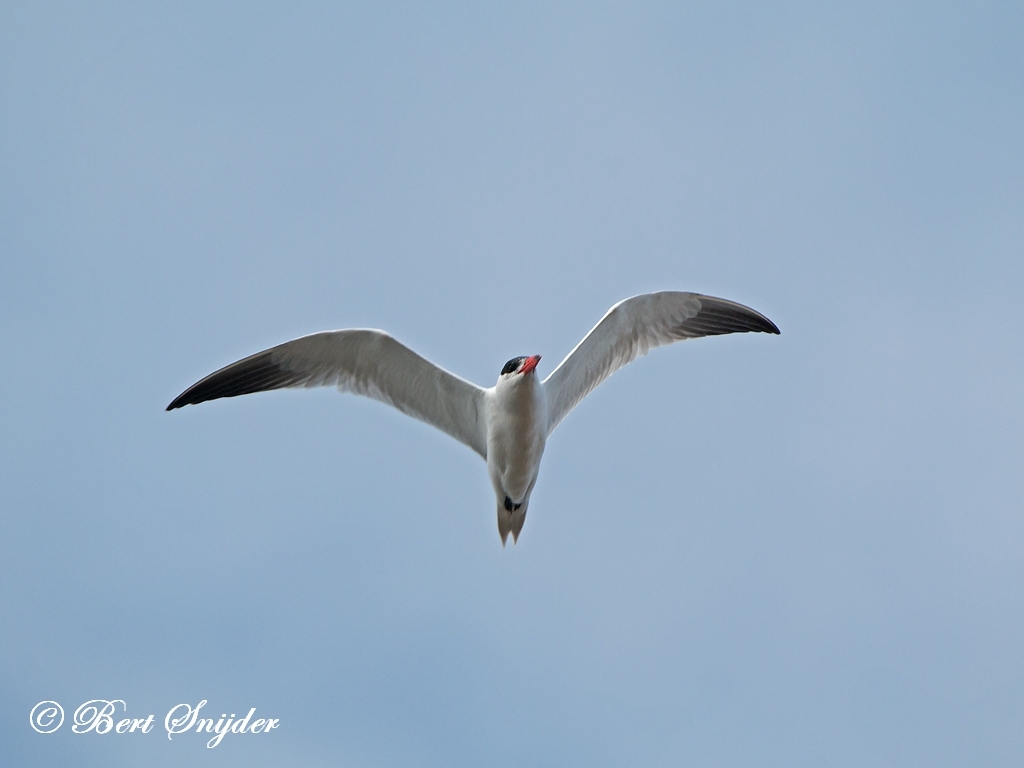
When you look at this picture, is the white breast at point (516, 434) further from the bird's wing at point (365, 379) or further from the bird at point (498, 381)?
the bird's wing at point (365, 379)

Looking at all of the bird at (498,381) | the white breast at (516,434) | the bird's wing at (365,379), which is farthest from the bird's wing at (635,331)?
the bird's wing at (365,379)

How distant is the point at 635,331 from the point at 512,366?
71.2 inches

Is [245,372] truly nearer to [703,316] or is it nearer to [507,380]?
[507,380]

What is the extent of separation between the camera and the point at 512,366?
33.3ft

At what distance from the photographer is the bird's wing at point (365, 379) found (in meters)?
10.5

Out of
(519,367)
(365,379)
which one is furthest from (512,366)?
(365,379)

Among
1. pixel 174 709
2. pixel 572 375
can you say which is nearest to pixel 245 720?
Result: pixel 174 709

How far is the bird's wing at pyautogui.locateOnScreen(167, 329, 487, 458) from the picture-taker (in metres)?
10.5

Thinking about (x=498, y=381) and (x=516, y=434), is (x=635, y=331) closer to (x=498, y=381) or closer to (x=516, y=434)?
(x=498, y=381)

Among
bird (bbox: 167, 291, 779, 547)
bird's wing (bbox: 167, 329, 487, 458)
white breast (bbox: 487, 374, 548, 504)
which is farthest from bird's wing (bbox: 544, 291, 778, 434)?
bird's wing (bbox: 167, 329, 487, 458)

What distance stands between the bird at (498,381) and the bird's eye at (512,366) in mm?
13

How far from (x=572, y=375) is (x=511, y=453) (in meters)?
1.25

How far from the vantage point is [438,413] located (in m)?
11.0

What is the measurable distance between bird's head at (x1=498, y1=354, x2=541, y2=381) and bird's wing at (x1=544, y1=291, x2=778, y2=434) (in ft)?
2.31
